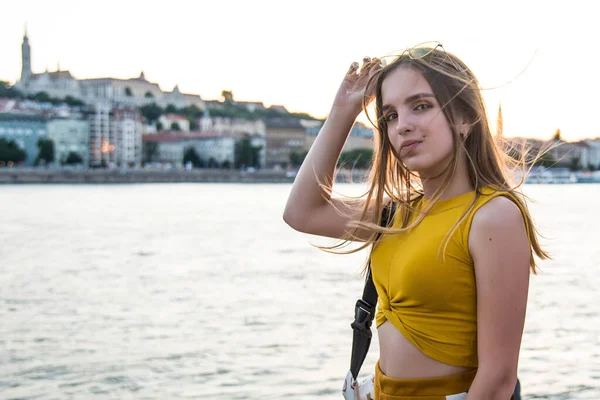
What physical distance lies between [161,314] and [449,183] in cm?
621

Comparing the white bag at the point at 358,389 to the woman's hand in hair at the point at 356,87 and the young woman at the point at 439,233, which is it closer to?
the young woman at the point at 439,233

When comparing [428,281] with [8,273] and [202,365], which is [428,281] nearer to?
[202,365]

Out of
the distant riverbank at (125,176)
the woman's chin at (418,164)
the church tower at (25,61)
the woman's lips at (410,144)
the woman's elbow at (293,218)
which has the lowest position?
the distant riverbank at (125,176)

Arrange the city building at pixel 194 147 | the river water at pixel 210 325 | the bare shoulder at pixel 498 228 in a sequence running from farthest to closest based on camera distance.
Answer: the city building at pixel 194 147, the river water at pixel 210 325, the bare shoulder at pixel 498 228

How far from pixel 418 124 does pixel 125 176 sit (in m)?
77.3

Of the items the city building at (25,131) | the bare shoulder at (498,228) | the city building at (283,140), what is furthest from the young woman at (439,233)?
the city building at (283,140)

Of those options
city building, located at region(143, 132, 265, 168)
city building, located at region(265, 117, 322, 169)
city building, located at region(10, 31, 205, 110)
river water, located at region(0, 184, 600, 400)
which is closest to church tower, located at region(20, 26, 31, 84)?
city building, located at region(10, 31, 205, 110)

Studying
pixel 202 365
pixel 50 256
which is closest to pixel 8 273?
pixel 50 256

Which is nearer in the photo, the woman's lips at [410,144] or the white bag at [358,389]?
the woman's lips at [410,144]

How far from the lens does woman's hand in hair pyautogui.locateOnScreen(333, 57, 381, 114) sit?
134 centimetres

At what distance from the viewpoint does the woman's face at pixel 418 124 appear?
123 centimetres

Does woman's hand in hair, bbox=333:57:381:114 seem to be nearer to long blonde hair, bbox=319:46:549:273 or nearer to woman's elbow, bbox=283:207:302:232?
long blonde hair, bbox=319:46:549:273

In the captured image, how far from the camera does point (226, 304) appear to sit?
7863 mm

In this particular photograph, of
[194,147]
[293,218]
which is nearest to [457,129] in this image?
[293,218]
